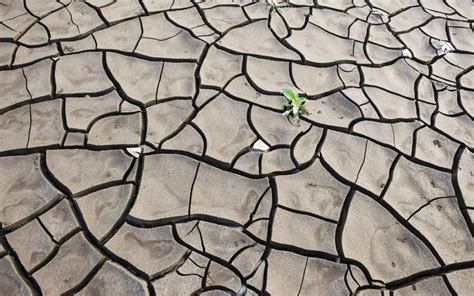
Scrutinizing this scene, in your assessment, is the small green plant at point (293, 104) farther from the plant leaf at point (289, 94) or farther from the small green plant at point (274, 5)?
the small green plant at point (274, 5)

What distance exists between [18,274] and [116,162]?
60cm

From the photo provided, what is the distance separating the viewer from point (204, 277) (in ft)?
5.74

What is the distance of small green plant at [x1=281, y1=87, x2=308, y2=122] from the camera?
7.62ft

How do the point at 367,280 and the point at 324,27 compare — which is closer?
the point at 367,280

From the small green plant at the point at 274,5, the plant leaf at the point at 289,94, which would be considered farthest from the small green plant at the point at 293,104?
the small green plant at the point at 274,5

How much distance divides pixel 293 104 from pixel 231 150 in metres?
0.42

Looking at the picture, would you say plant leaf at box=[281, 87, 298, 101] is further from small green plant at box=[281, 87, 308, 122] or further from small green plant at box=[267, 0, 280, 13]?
small green plant at box=[267, 0, 280, 13]

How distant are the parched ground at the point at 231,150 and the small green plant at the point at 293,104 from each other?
0.04m

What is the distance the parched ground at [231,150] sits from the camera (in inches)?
70.6

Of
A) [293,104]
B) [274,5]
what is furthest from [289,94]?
[274,5]

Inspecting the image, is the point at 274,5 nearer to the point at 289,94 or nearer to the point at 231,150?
the point at 289,94

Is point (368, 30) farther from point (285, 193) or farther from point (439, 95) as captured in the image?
point (285, 193)

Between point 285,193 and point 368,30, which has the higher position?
point 368,30

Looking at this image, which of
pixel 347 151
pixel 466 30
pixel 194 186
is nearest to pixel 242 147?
pixel 194 186
